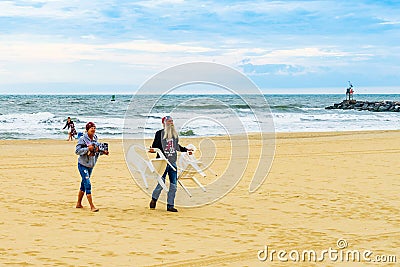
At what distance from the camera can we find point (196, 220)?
856cm

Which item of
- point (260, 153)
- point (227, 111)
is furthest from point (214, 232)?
point (227, 111)

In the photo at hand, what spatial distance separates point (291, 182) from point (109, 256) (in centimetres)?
655

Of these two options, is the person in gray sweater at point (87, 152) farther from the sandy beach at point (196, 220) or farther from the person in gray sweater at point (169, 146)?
the person in gray sweater at point (169, 146)

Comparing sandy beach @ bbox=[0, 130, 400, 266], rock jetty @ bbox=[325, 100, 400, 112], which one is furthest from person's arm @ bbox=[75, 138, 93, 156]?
rock jetty @ bbox=[325, 100, 400, 112]

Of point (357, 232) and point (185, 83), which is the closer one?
point (357, 232)

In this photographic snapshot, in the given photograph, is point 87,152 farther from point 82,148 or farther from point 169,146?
point 169,146

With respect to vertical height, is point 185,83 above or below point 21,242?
above

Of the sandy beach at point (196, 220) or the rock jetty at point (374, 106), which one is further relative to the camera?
the rock jetty at point (374, 106)

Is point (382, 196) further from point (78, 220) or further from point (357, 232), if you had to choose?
point (78, 220)

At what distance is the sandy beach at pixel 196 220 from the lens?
6656 mm

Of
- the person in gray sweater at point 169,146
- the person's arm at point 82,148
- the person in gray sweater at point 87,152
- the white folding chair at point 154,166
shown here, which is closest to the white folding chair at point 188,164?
the person in gray sweater at point 169,146

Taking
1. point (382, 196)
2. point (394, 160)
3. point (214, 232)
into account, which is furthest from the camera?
point (394, 160)

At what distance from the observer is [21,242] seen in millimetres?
7086

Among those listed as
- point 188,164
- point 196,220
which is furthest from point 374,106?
point 196,220
